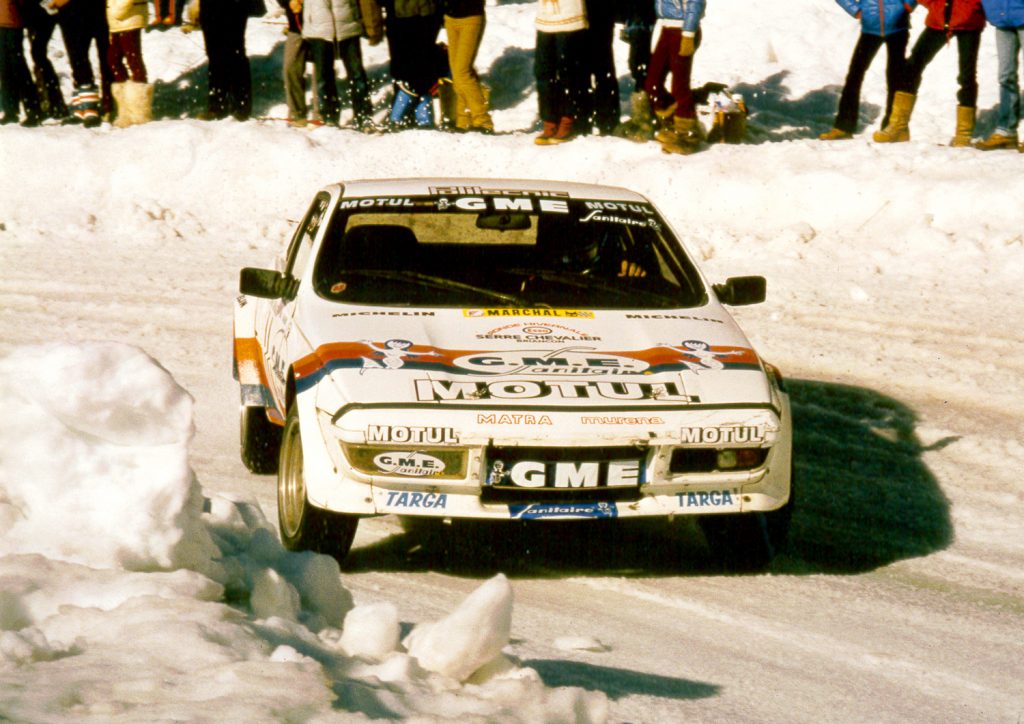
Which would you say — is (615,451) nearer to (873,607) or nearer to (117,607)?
(873,607)

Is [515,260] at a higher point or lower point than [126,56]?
higher

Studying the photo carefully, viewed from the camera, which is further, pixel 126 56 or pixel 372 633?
pixel 126 56

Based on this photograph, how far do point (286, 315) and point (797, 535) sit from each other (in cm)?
234

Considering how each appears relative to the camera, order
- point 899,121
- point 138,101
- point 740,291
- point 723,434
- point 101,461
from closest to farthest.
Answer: point 101,461
point 723,434
point 740,291
point 899,121
point 138,101

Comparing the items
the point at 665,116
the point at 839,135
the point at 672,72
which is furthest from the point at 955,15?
the point at 665,116

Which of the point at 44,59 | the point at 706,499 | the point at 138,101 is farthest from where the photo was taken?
the point at 44,59

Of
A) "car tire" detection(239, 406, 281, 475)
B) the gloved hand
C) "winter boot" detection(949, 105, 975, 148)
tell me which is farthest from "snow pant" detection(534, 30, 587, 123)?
"car tire" detection(239, 406, 281, 475)

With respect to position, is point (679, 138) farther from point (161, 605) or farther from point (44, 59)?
point (161, 605)

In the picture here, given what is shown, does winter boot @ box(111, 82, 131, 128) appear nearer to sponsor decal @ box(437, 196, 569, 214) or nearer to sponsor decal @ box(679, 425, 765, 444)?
sponsor decal @ box(437, 196, 569, 214)

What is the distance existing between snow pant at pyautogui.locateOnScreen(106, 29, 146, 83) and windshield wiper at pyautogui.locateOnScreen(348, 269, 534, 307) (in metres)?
10.8

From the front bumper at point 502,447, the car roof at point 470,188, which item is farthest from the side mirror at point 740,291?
the front bumper at point 502,447

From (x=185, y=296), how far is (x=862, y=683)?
8.35 metres

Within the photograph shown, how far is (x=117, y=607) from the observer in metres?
3.93

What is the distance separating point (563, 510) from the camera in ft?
18.7
